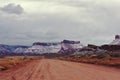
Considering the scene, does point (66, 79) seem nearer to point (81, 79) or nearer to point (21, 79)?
point (81, 79)

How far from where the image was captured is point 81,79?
26.7 meters

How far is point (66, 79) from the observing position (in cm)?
2686

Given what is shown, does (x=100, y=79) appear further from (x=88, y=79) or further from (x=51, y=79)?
(x=51, y=79)

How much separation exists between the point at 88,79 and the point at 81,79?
562mm

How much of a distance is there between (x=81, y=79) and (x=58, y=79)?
1832 mm

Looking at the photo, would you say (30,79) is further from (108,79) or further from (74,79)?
(108,79)

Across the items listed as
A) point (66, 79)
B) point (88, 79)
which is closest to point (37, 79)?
point (66, 79)

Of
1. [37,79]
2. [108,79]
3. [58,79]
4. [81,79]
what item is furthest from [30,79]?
[108,79]

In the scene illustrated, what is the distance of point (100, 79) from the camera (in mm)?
26578

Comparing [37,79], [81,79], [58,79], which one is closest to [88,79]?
[81,79]

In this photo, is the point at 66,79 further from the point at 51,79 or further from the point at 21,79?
the point at 21,79

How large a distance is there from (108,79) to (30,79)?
627 centimetres

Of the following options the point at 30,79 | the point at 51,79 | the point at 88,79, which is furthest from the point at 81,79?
the point at 30,79

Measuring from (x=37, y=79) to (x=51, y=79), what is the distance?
1.13 m
